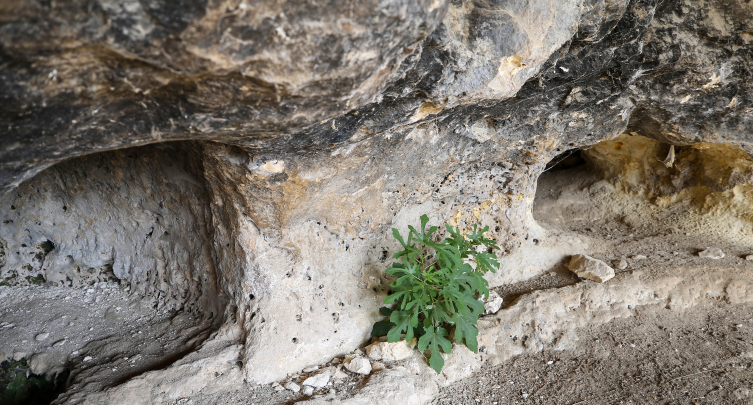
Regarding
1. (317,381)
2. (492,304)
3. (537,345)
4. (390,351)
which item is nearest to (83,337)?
(317,381)

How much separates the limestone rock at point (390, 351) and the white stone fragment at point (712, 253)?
2517mm

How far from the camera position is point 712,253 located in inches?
151

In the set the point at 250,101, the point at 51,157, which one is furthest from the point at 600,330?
the point at 51,157

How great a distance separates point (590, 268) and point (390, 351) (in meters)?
1.73

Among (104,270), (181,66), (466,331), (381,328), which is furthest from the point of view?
(104,270)

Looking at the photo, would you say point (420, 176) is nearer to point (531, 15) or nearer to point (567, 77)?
point (567, 77)

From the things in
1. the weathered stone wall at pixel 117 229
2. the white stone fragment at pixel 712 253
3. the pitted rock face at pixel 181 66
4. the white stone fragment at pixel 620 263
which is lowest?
the white stone fragment at pixel 712 253

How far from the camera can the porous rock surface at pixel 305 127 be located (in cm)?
139

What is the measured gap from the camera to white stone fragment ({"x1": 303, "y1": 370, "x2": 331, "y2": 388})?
269 centimetres

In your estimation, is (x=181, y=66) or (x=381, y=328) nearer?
(x=181, y=66)

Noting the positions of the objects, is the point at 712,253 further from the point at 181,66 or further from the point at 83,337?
the point at 83,337

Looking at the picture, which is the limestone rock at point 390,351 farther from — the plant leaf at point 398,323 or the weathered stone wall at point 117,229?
the weathered stone wall at point 117,229

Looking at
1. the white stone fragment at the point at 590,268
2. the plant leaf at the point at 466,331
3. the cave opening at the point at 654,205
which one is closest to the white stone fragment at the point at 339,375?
the plant leaf at the point at 466,331

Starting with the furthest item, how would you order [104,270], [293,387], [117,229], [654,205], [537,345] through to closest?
[654,205] < [104,270] < [117,229] < [537,345] < [293,387]
